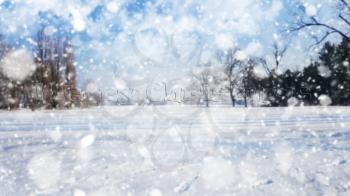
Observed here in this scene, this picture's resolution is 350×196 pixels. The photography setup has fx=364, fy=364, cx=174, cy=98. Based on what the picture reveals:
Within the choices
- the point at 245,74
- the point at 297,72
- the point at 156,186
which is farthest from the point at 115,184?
the point at 245,74

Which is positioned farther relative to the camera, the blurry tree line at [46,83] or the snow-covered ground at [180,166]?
the blurry tree line at [46,83]

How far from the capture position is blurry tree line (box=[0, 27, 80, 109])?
44.9m

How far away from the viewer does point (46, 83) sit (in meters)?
46.2

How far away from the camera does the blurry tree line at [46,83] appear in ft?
147

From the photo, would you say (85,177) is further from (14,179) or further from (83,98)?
(83,98)

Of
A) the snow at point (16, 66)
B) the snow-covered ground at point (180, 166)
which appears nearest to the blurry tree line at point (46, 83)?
the snow at point (16, 66)

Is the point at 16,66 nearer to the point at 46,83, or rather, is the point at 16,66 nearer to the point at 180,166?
the point at 46,83

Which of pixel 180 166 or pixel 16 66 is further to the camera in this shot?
pixel 16 66

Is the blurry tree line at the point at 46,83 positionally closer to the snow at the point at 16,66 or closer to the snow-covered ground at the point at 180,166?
the snow at the point at 16,66

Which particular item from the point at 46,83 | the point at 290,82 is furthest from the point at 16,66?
the point at 290,82

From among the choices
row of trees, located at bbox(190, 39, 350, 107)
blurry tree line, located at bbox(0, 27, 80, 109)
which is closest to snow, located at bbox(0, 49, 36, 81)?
blurry tree line, located at bbox(0, 27, 80, 109)

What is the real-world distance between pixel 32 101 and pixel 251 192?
1727 inches

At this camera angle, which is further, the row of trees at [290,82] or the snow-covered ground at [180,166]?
the row of trees at [290,82]

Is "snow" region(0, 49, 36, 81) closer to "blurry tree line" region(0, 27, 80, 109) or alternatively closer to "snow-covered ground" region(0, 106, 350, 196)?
"blurry tree line" region(0, 27, 80, 109)
